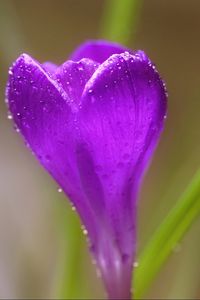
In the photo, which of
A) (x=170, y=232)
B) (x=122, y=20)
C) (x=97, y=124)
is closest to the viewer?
(x=97, y=124)

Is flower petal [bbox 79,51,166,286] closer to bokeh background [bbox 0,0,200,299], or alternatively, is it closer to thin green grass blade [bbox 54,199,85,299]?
thin green grass blade [bbox 54,199,85,299]

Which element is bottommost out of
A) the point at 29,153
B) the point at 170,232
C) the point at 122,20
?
the point at 170,232

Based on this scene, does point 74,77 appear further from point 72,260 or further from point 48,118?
point 72,260

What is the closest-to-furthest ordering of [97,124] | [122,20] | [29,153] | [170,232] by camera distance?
[97,124], [170,232], [122,20], [29,153]

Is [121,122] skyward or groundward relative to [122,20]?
groundward

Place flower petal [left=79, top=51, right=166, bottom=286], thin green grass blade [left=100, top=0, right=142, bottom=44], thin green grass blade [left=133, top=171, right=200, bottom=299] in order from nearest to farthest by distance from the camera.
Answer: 1. flower petal [left=79, top=51, right=166, bottom=286]
2. thin green grass blade [left=133, top=171, right=200, bottom=299]
3. thin green grass blade [left=100, top=0, right=142, bottom=44]

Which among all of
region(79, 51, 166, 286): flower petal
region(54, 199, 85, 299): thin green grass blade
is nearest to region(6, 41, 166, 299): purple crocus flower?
region(79, 51, 166, 286): flower petal

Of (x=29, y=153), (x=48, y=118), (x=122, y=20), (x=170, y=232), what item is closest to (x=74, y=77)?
(x=48, y=118)
